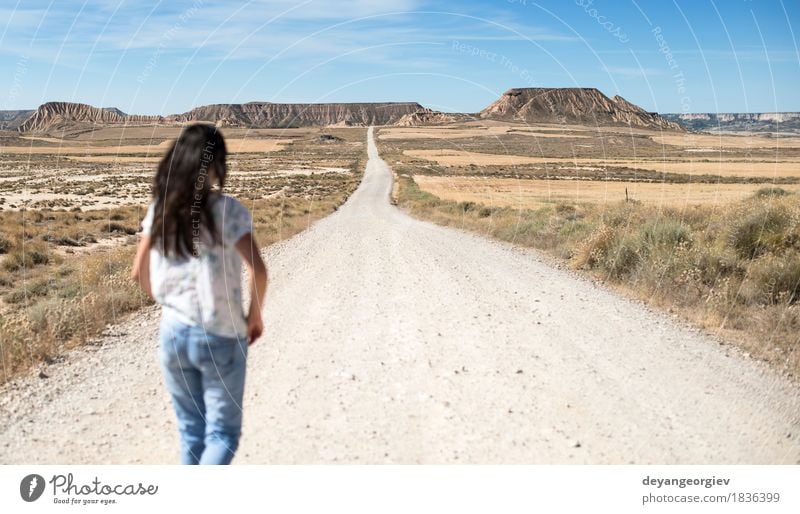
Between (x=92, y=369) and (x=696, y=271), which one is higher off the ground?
(x=696, y=271)

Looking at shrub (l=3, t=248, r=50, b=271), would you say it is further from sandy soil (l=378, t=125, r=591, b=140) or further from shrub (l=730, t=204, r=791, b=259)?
sandy soil (l=378, t=125, r=591, b=140)

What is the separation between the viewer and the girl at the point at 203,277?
297cm

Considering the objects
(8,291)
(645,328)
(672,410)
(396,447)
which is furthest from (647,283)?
(8,291)

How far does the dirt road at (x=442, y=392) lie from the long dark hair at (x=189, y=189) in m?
1.81

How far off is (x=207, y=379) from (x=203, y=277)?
20.0 inches

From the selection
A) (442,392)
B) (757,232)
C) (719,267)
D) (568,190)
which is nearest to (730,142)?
(568,190)

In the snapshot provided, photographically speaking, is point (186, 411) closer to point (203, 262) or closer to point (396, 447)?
point (203, 262)

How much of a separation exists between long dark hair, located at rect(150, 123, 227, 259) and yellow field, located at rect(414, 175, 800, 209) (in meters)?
34.5

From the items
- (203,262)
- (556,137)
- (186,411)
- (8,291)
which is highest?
(556,137)

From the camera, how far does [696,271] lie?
9.66 meters

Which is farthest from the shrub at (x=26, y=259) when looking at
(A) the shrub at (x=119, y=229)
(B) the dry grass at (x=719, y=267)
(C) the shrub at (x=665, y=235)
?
(C) the shrub at (x=665, y=235)

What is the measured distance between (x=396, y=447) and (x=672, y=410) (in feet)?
7.07

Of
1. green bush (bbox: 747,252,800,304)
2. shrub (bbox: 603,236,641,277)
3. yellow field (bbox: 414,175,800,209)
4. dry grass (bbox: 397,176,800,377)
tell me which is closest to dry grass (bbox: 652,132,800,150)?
yellow field (bbox: 414,175,800,209)

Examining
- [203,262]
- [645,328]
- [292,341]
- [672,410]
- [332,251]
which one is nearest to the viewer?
[203,262]
